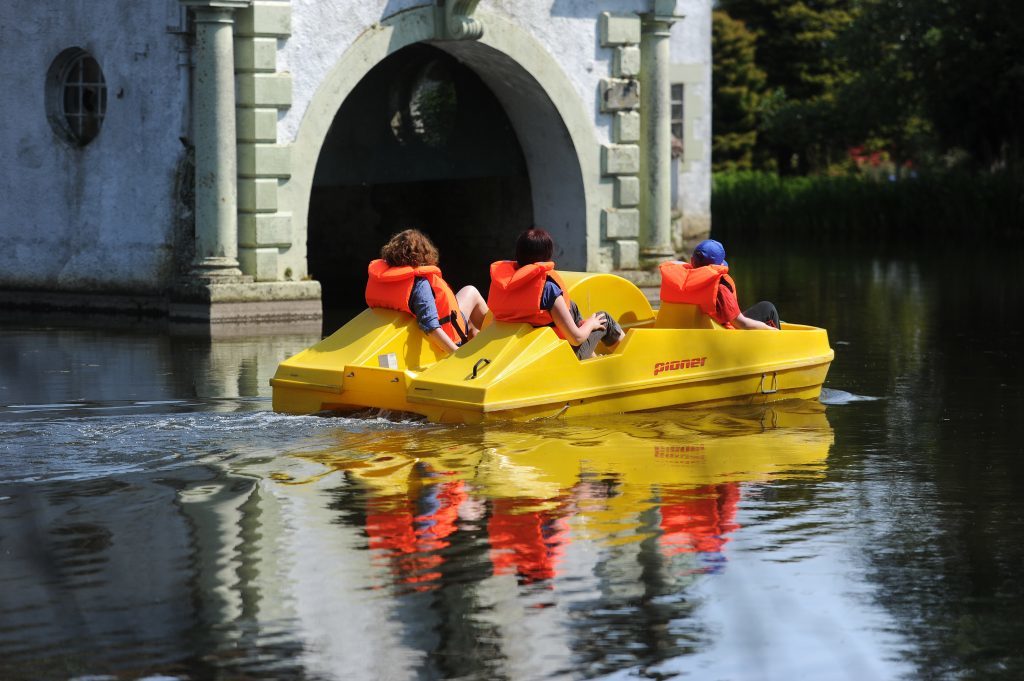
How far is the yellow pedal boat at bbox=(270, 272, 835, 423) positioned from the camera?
10023mm

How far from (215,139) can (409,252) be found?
5740mm

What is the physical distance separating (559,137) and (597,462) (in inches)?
411

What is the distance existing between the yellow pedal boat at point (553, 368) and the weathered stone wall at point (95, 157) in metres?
6.37

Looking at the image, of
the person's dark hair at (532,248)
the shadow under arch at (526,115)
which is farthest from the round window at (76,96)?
the person's dark hair at (532,248)

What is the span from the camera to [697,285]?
11352mm

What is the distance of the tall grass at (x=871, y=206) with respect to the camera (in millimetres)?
33125

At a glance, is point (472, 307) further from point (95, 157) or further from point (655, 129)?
point (655, 129)

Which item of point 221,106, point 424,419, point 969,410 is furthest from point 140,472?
point 221,106

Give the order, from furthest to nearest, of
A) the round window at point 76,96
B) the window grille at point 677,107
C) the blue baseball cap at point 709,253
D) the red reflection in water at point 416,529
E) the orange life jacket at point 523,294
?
the window grille at point 677,107 → the round window at point 76,96 → the blue baseball cap at point 709,253 → the orange life jacket at point 523,294 → the red reflection in water at point 416,529

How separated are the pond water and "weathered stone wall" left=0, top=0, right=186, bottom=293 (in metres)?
4.93

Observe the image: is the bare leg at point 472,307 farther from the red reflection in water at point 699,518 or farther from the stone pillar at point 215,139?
the stone pillar at point 215,139

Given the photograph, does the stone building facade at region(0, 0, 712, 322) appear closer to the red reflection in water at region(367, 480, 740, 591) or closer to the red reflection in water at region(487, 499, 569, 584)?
the red reflection in water at region(367, 480, 740, 591)

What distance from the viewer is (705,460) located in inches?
360

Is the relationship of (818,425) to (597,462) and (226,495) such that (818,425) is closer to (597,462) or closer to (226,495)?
(597,462)
